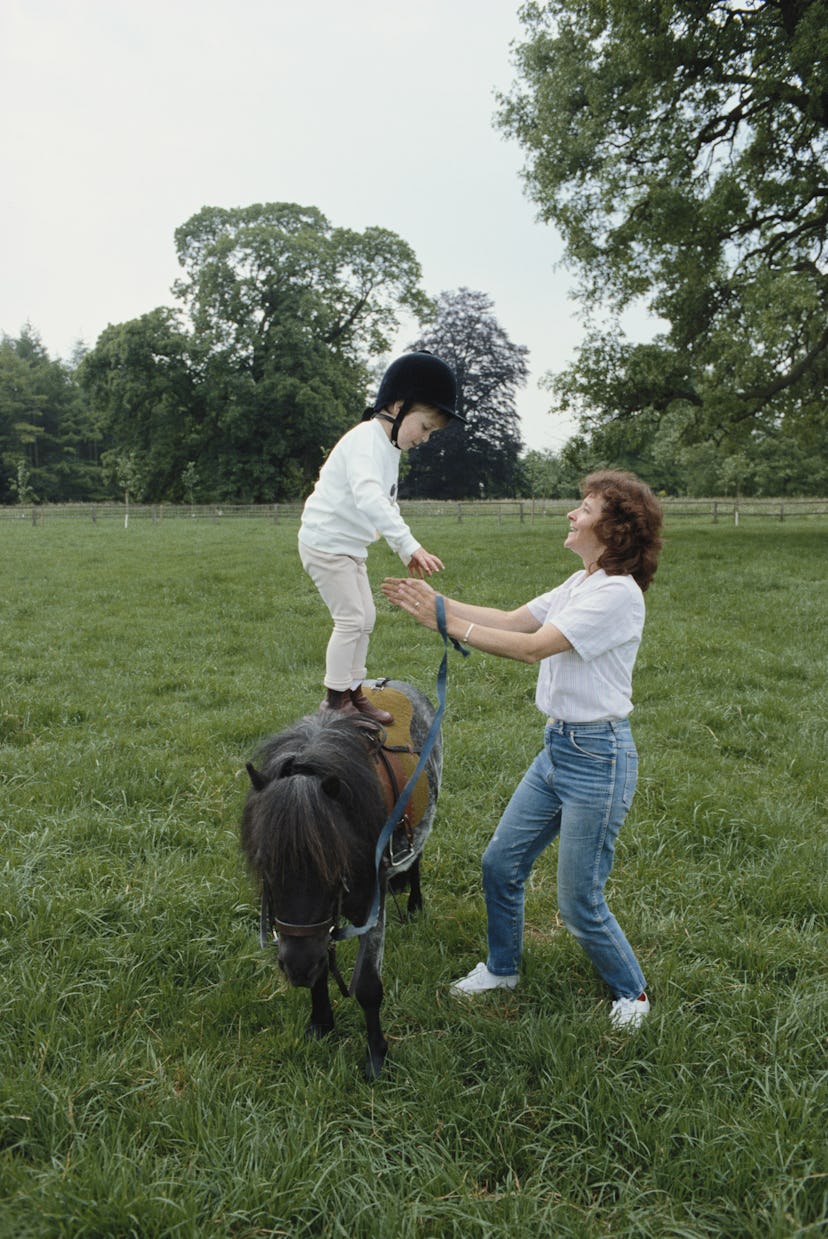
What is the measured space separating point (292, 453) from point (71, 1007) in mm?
44722

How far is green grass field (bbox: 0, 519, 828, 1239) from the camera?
2.27 meters

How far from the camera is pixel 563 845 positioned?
2953 millimetres

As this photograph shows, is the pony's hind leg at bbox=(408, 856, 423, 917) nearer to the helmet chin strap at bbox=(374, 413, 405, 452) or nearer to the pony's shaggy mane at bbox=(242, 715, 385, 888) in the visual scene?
the pony's shaggy mane at bbox=(242, 715, 385, 888)

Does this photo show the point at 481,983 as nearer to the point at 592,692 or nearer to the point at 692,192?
the point at 592,692

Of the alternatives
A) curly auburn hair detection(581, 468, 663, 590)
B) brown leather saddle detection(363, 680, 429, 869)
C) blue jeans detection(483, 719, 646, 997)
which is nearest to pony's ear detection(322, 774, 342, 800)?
brown leather saddle detection(363, 680, 429, 869)

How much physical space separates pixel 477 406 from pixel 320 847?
6795 cm

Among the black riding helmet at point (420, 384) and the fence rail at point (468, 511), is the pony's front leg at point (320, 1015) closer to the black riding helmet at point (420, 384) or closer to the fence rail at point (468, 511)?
the black riding helmet at point (420, 384)

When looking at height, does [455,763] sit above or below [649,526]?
below

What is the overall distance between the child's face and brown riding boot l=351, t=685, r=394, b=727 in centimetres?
142

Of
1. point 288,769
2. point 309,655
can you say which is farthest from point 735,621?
point 288,769

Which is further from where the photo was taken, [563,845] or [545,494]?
[545,494]

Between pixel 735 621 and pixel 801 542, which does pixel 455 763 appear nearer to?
pixel 735 621

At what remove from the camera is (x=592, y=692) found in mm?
2910

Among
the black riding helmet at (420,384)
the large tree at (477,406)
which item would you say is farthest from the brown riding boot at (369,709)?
the large tree at (477,406)
